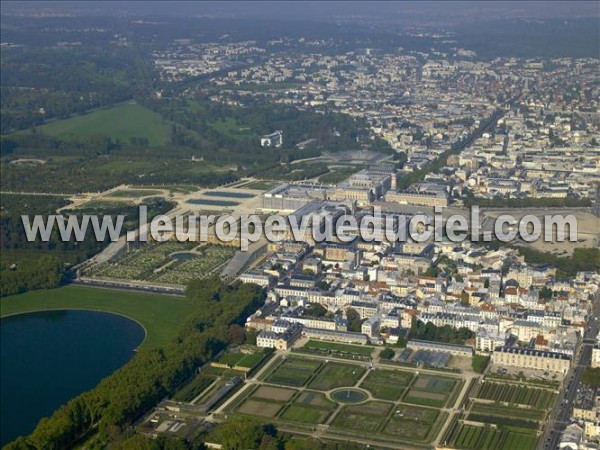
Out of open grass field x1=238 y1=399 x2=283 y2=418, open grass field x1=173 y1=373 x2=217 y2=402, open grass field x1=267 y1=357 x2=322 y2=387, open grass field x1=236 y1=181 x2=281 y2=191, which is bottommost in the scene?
open grass field x1=236 y1=181 x2=281 y2=191

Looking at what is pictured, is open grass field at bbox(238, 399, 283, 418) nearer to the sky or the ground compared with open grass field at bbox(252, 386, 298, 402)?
nearer to the sky

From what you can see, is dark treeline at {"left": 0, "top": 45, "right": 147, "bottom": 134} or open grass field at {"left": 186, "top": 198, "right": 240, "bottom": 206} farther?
dark treeline at {"left": 0, "top": 45, "right": 147, "bottom": 134}

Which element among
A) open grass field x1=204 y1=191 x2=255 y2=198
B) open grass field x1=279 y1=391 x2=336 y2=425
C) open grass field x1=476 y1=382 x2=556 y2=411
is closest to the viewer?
open grass field x1=279 y1=391 x2=336 y2=425

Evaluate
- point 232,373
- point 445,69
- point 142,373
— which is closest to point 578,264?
point 232,373

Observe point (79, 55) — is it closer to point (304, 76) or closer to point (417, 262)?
point (304, 76)

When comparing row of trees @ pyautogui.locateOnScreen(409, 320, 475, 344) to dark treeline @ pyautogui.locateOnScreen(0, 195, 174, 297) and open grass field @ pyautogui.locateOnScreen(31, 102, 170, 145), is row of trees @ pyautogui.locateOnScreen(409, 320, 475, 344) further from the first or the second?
open grass field @ pyautogui.locateOnScreen(31, 102, 170, 145)

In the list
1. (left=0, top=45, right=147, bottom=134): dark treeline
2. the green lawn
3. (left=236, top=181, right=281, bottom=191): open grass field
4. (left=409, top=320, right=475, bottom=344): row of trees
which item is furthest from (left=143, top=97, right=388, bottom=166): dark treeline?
(left=409, top=320, right=475, bottom=344): row of trees

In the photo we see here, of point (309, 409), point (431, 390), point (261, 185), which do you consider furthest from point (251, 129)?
point (309, 409)

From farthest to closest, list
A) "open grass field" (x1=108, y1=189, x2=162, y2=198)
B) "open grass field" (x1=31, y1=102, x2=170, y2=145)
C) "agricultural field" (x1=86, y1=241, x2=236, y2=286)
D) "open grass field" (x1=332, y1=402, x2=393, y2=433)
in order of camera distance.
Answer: "open grass field" (x1=31, y1=102, x2=170, y2=145)
"open grass field" (x1=108, y1=189, x2=162, y2=198)
"agricultural field" (x1=86, y1=241, x2=236, y2=286)
"open grass field" (x1=332, y1=402, x2=393, y2=433)
